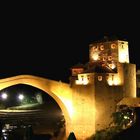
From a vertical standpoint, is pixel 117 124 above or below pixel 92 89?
below

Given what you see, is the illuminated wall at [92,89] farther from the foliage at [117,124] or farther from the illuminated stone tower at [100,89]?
the foliage at [117,124]

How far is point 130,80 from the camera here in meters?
30.5

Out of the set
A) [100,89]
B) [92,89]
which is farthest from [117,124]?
[92,89]

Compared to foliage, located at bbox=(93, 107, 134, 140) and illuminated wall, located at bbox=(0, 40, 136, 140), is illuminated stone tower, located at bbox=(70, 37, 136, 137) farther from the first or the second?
foliage, located at bbox=(93, 107, 134, 140)

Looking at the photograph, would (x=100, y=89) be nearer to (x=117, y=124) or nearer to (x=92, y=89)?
(x=92, y=89)

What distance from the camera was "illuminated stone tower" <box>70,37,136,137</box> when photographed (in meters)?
28.7

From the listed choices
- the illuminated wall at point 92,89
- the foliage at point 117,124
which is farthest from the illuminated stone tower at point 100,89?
the foliage at point 117,124

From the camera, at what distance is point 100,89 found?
2880 cm

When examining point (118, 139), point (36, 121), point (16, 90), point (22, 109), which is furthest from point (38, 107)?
point (118, 139)

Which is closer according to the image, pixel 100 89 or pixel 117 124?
pixel 100 89

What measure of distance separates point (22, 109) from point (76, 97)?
2171 cm

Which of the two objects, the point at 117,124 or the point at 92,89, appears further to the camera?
the point at 117,124

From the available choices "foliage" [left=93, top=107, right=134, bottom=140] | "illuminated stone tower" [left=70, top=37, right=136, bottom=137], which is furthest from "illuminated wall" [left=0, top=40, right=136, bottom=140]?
"foliage" [left=93, top=107, right=134, bottom=140]

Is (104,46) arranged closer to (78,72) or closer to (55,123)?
(78,72)
